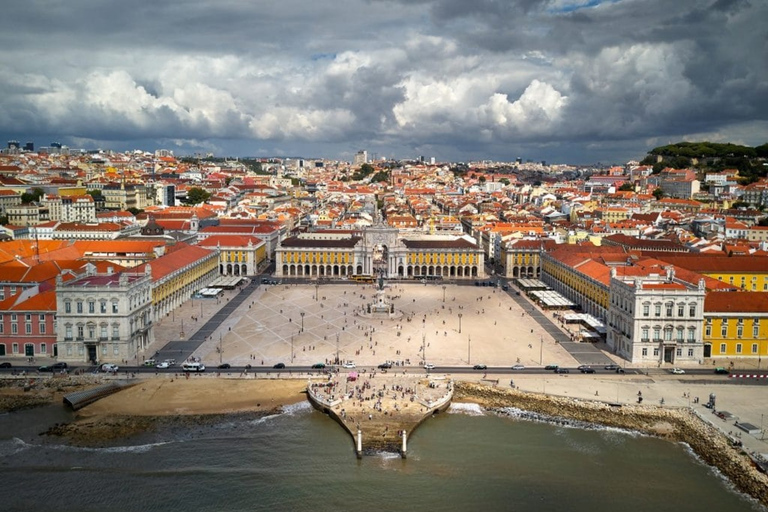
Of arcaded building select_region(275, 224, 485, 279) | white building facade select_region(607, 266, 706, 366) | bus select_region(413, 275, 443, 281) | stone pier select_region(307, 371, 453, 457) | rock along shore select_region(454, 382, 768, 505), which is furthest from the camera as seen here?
arcaded building select_region(275, 224, 485, 279)

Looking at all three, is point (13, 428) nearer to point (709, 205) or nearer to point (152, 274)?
point (152, 274)

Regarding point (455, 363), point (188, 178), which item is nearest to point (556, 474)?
point (455, 363)

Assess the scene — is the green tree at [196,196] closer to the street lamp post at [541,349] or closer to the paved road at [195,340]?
the paved road at [195,340]

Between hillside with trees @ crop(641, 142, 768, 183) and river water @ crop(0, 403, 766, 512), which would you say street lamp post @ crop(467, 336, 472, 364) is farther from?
hillside with trees @ crop(641, 142, 768, 183)

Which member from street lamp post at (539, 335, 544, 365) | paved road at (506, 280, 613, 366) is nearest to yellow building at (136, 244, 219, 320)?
street lamp post at (539, 335, 544, 365)

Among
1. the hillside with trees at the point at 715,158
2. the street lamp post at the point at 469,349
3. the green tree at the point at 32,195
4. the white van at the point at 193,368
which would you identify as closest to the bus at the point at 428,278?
the street lamp post at the point at 469,349

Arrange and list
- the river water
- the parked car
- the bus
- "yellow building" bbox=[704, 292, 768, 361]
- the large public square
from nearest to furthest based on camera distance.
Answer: the river water
the parked car
"yellow building" bbox=[704, 292, 768, 361]
the large public square
the bus
